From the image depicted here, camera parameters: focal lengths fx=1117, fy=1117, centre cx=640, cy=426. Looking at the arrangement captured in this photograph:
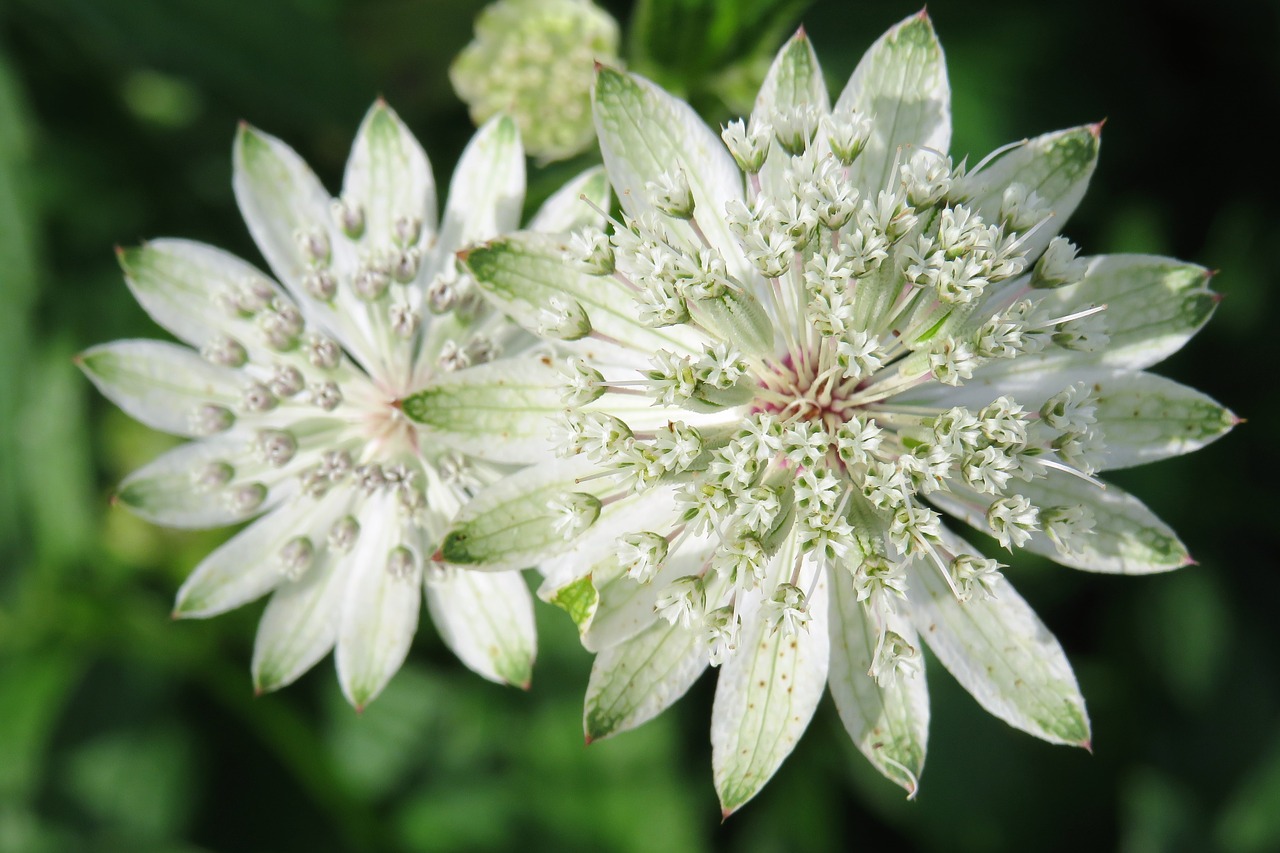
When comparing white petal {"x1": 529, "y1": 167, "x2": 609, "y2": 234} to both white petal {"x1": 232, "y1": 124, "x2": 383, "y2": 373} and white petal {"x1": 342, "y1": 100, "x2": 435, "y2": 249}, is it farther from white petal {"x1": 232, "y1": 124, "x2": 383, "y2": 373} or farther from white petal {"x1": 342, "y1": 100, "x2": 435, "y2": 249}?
white petal {"x1": 232, "y1": 124, "x2": 383, "y2": 373}

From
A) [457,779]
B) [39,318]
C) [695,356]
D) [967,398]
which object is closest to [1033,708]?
[967,398]

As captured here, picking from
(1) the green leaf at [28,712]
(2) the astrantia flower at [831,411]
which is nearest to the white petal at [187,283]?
→ (2) the astrantia flower at [831,411]

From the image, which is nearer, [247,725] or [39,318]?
[39,318]

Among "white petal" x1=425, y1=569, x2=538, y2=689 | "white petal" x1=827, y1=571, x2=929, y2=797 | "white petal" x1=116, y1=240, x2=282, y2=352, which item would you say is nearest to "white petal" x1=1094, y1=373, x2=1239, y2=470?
"white petal" x1=827, y1=571, x2=929, y2=797

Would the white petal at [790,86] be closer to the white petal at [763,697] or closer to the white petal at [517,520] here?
the white petal at [517,520]

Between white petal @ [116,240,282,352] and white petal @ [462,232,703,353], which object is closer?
white petal @ [462,232,703,353]

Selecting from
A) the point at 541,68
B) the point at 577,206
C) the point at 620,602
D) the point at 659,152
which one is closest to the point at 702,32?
the point at 541,68

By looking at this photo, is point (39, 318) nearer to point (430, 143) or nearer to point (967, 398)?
point (430, 143)
